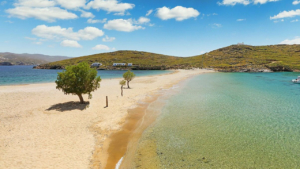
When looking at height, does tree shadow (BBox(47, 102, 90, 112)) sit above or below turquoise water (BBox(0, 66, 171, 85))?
below

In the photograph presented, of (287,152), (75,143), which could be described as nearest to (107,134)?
(75,143)

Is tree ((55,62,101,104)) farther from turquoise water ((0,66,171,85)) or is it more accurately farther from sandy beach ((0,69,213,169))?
turquoise water ((0,66,171,85))

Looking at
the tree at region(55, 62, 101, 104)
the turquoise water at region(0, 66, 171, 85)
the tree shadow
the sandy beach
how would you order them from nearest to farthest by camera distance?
the sandy beach, the tree shadow, the tree at region(55, 62, 101, 104), the turquoise water at region(0, 66, 171, 85)

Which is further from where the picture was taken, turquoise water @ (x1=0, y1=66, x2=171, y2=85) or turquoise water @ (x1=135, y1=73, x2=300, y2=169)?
turquoise water @ (x1=0, y1=66, x2=171, y2=85)

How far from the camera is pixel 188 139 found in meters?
16.8

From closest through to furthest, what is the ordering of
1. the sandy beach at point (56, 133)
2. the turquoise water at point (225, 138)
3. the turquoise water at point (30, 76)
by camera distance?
1. the sandy beach at point (56, 133)
2. the turquoise water at point (225, 138)
3. the turquoise water at point (30, 76)

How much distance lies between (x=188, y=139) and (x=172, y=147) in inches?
101

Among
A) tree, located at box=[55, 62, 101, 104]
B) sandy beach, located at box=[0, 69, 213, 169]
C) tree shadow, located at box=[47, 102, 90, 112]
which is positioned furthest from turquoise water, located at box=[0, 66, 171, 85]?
tree, located at box=[55, 62, 101, 104]

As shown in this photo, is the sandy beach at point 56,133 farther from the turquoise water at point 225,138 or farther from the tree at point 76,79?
the turquoise water at point 225,138

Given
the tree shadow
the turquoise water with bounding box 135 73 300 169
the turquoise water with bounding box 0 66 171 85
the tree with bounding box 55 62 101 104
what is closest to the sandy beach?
the tree shadow

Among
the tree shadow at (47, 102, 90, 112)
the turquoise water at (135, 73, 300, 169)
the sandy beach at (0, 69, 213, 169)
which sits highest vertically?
the tree shadow at (47, 102, 90, 112)

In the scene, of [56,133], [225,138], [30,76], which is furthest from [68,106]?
[30,76]

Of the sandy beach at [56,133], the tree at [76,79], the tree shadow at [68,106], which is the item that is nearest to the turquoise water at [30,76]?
the sandy beach at [56,133]

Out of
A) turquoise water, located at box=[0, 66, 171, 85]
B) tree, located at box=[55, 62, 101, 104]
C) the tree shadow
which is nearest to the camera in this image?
the tree shadow
